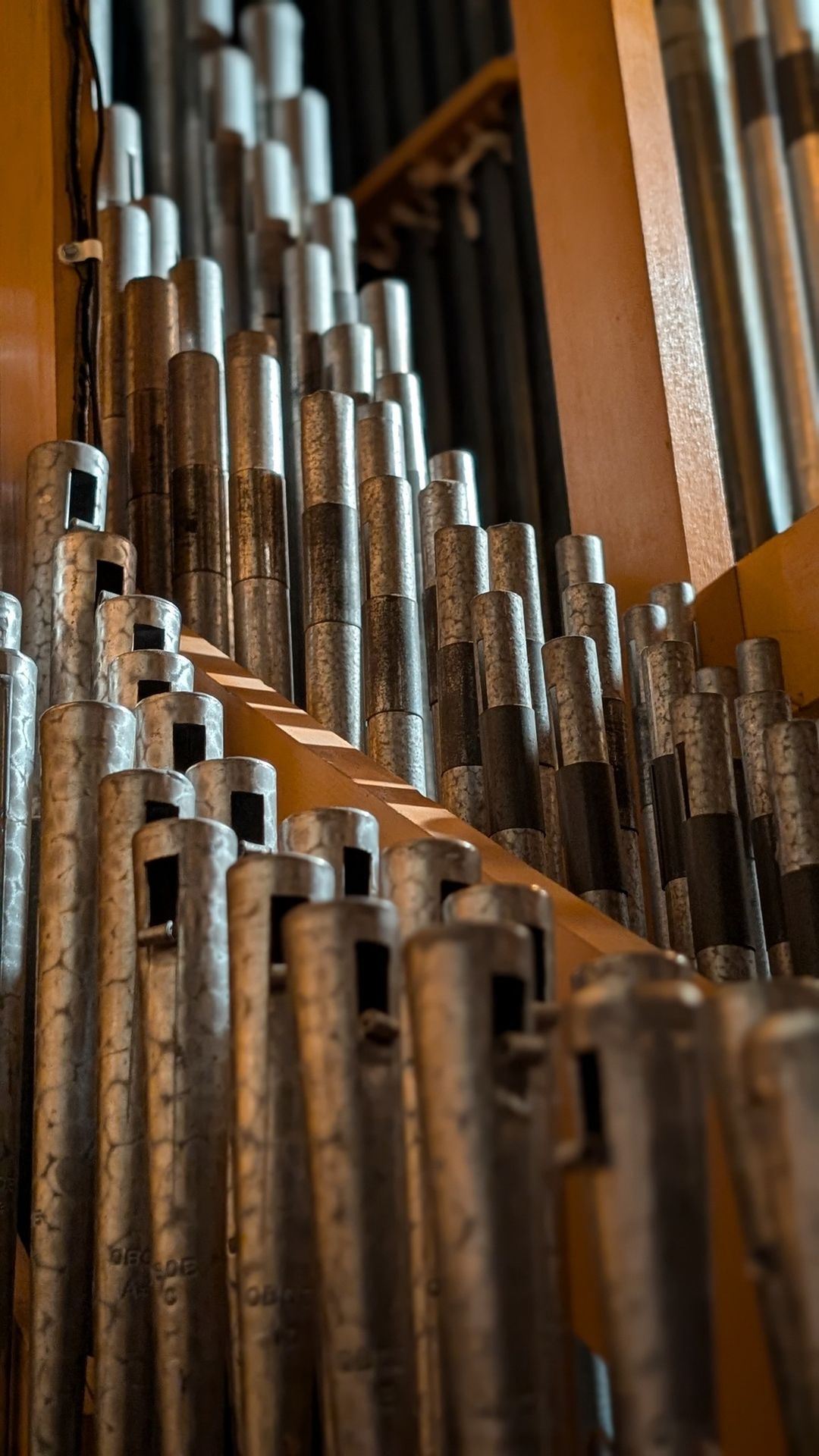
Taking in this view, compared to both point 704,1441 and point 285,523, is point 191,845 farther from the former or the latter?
point 285,523

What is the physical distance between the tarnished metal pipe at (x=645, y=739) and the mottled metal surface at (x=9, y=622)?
108 centimetres

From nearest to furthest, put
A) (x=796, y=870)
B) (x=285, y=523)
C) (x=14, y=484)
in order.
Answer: (x=796, y=870) → (x=14, y=484) → (x=285, y=523)

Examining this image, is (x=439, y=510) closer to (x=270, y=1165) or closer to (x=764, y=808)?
(x=764, y=808)

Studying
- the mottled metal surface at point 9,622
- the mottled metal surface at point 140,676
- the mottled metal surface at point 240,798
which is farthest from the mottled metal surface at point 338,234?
the mottled metal surface at point 240,798

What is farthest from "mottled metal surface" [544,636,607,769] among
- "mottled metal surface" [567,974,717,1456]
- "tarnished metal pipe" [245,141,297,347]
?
"tarnished metal pipe" [245,141,297,347]

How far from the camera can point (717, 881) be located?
333cm

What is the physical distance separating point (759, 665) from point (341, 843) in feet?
4.14

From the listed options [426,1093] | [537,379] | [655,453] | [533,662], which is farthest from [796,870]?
[537,379]

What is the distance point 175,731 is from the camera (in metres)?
2.92

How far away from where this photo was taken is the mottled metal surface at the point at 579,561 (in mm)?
3793

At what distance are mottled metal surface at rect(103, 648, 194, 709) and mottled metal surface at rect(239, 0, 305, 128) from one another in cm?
390

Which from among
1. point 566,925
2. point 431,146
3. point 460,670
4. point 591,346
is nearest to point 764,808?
point 460,670

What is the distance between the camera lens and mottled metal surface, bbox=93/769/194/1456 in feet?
8.35

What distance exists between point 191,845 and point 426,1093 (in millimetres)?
588
